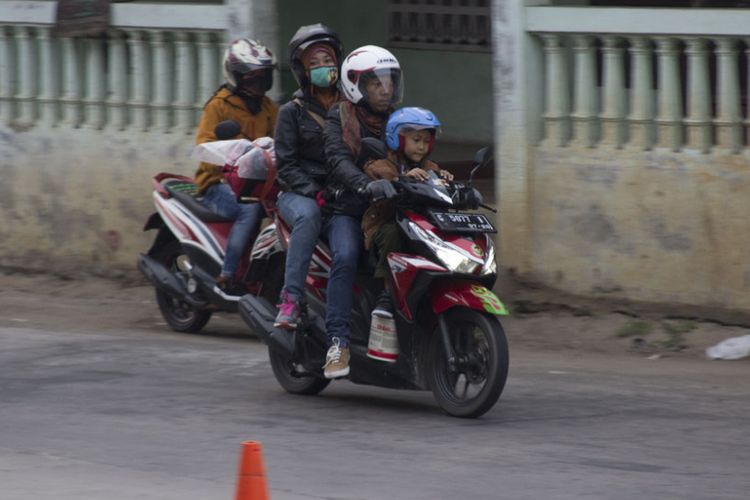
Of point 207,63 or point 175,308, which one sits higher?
point 207,63

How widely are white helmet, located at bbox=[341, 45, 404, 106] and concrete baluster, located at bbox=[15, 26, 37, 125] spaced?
19.5 feet

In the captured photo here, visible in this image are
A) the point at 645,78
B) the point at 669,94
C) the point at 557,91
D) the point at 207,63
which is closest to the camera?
the point at 669,94

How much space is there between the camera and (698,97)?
10.4 meters

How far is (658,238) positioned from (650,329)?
2.02 ft

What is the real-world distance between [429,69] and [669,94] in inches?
210

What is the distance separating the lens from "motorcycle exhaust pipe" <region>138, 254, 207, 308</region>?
10875 millimetres

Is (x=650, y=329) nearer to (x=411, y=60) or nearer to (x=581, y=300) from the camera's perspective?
(x=581, y=300)

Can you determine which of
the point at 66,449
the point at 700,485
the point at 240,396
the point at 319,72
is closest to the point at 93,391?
the point at 240,396

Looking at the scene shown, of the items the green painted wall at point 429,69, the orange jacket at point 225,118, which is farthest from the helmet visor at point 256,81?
the green painted wall at point 429,69

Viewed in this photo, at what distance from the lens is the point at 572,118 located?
36.3ft

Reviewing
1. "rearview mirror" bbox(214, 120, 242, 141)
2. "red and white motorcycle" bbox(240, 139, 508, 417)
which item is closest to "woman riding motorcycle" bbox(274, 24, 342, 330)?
"red and white motorcycle" bbox(240, 139, 508, 417)

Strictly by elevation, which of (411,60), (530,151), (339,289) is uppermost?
(411,60)

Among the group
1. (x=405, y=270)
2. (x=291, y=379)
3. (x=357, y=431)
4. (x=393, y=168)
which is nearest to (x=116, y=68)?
(x=291, y=379)

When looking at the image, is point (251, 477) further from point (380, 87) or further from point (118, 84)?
point (118, 84)
